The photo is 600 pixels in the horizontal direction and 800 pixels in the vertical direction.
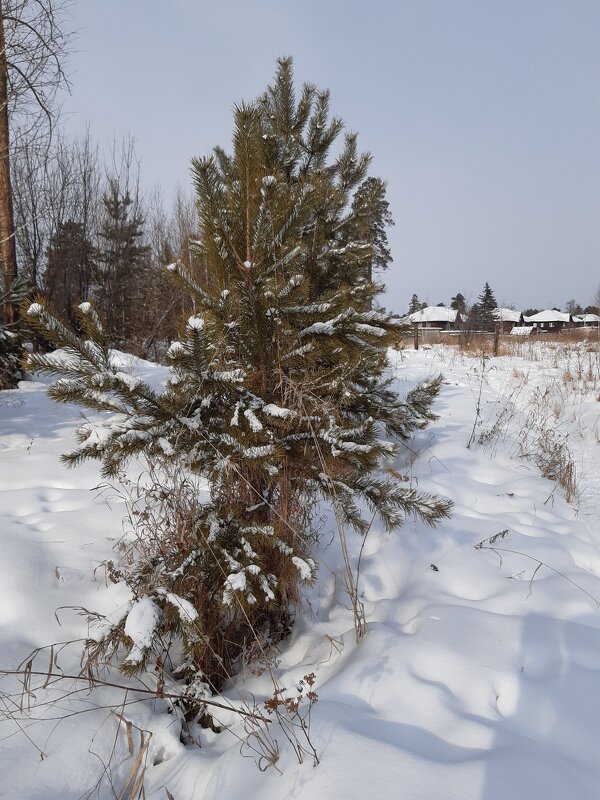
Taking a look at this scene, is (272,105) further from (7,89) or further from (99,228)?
(99,228)

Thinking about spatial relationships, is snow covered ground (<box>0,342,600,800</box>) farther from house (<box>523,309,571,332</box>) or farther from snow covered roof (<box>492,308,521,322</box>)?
house (<box>523,309,571,332</box>)

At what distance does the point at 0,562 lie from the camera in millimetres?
2014

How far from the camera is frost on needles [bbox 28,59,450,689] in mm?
1449

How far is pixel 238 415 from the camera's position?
1617mm

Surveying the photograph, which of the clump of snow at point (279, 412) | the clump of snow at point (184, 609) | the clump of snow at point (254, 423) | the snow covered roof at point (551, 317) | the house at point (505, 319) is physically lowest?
the clump of snow at point (184, 609)

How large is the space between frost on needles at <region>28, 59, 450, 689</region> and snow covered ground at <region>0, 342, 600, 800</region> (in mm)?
289

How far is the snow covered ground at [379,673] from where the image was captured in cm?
118

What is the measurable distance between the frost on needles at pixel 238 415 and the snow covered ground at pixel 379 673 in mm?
289

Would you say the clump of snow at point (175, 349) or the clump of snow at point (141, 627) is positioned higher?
the clump of snow at point (175, 349)

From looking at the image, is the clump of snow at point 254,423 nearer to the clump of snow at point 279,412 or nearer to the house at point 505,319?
the clump of snow at point 279,412

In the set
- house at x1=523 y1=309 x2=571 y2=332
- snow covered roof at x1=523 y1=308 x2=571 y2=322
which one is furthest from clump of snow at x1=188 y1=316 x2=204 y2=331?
snow covered roof at x1=523 y1=308 x2=571 y2=322

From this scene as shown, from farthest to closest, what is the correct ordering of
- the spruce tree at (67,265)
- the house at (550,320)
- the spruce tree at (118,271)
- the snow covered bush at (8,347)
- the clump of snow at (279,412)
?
the house at (550,320)
the spruce tree at (118,271)
the spruce tree at (67,265)
the snow covered bush at (8,347)
the clump of snow at (279,412)

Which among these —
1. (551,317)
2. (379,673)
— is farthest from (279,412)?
(551,317)

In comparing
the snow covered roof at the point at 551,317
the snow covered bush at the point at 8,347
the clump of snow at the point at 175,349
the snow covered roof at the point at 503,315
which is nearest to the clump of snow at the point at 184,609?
the clump of snow at the point at 175,349
